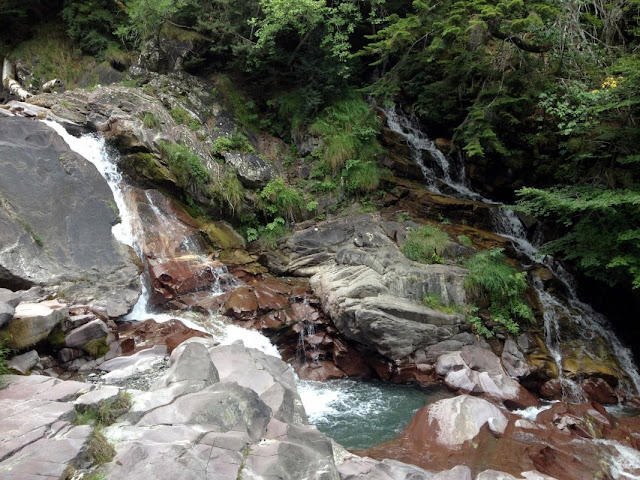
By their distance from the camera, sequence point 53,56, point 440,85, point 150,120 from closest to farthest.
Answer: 1. point 150,120
2. point 440,85
3. point 53,56

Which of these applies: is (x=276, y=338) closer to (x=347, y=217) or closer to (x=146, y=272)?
(x=146, y=272)

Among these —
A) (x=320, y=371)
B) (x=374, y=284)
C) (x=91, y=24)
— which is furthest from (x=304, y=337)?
(x=91, y=24)

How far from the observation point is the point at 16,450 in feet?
12.5

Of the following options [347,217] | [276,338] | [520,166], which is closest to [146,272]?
[276,338]

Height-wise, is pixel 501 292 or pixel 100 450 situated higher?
pixel 100 450

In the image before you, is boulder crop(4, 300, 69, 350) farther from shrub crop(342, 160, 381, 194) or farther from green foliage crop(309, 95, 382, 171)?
green foliage crop(309, 95, 382, 171)

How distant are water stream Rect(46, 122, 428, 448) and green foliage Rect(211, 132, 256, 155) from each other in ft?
8.66

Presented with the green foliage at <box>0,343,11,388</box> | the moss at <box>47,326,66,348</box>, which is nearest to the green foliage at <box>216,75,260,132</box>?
the moss at <box>47,326,66,348</box>

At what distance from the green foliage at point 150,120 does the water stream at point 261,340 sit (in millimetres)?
1296

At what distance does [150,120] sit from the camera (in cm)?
1246

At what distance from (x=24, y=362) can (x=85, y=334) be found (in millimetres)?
1297

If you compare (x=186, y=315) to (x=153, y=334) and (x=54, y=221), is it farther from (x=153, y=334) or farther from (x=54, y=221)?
(x=54, y=221)

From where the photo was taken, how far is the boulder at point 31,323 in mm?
6277

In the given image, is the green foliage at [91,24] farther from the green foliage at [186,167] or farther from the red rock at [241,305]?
the red rock at [241,305]
